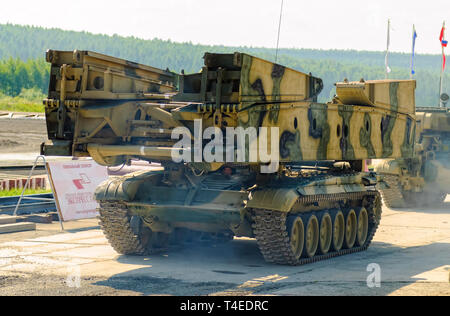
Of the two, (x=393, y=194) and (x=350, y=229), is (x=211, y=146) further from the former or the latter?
(x=393, y=194)

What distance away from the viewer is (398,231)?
722 inches

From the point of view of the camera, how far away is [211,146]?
1189cm

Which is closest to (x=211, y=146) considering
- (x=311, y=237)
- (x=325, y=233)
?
(x=311, y=237)

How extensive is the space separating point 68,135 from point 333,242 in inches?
197

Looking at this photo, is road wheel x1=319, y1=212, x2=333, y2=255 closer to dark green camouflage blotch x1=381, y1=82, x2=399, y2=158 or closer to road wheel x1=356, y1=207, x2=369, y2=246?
road wheel x1=356, y1=207, x2=369, y2=246

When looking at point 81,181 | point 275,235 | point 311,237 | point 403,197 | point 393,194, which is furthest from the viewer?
point 403,197

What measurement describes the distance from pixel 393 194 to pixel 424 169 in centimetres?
142

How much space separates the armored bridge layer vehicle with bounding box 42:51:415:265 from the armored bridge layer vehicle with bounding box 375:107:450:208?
30.0ft

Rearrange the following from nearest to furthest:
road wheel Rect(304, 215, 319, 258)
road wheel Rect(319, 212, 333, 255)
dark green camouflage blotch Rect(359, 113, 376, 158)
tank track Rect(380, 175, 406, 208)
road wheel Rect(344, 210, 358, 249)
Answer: road wheel Rect(304, 215, 319, 258) → road wheel Rect(319, 212, 333, 255) → road wheel Rect(344, 210, 358, 249) → dark green camouflage blotch Rect(359, 113, 376, 158) → tank track Rect(380, 175, 406, 208)

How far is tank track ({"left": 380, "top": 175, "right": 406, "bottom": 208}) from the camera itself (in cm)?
2333

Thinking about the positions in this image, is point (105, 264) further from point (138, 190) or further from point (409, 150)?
point (409, 150)

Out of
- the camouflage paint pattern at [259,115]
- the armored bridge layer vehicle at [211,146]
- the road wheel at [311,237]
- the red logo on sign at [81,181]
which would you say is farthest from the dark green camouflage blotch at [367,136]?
the red logo on sign at [81,181]

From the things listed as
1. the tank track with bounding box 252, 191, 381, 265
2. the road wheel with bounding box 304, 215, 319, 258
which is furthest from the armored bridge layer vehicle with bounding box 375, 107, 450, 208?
the tank track with bounding box 252, 191, 381, 265

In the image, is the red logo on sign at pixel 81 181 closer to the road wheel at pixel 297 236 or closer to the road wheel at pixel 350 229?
the road wheel at pixel 350 229
